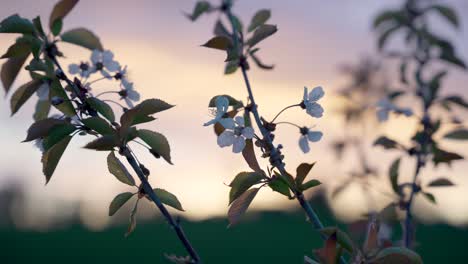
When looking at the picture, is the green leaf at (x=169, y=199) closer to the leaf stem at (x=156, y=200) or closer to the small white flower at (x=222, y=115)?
the leaf stem at (x=156, y=200)

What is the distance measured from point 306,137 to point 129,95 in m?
0.55

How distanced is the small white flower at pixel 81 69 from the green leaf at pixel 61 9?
0.43ft

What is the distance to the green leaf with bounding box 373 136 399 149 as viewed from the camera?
243 centimetres

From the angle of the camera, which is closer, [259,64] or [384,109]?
[259,64]

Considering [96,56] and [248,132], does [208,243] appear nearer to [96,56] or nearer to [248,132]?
[96,56]

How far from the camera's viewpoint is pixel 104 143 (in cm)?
136

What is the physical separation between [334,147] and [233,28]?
205 cm

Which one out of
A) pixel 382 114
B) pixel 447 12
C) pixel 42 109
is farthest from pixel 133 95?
pixel 447 12

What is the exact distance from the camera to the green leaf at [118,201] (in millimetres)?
1549

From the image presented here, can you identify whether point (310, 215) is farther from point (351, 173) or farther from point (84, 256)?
point (84, 256)

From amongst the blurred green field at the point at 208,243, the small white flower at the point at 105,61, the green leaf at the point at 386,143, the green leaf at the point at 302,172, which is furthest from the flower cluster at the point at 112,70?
the blurred green field at the point at 208,243

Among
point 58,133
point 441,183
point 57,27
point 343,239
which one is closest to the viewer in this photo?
point 343,239

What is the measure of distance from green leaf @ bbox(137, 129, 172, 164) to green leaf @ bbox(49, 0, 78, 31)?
431 mm

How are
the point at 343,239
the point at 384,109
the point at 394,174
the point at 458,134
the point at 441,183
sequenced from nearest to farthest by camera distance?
1. the point at 343,239
2. the point at 394,174
3. the point at 441,183
4. the point at 458,134
5. the point at 384,109
